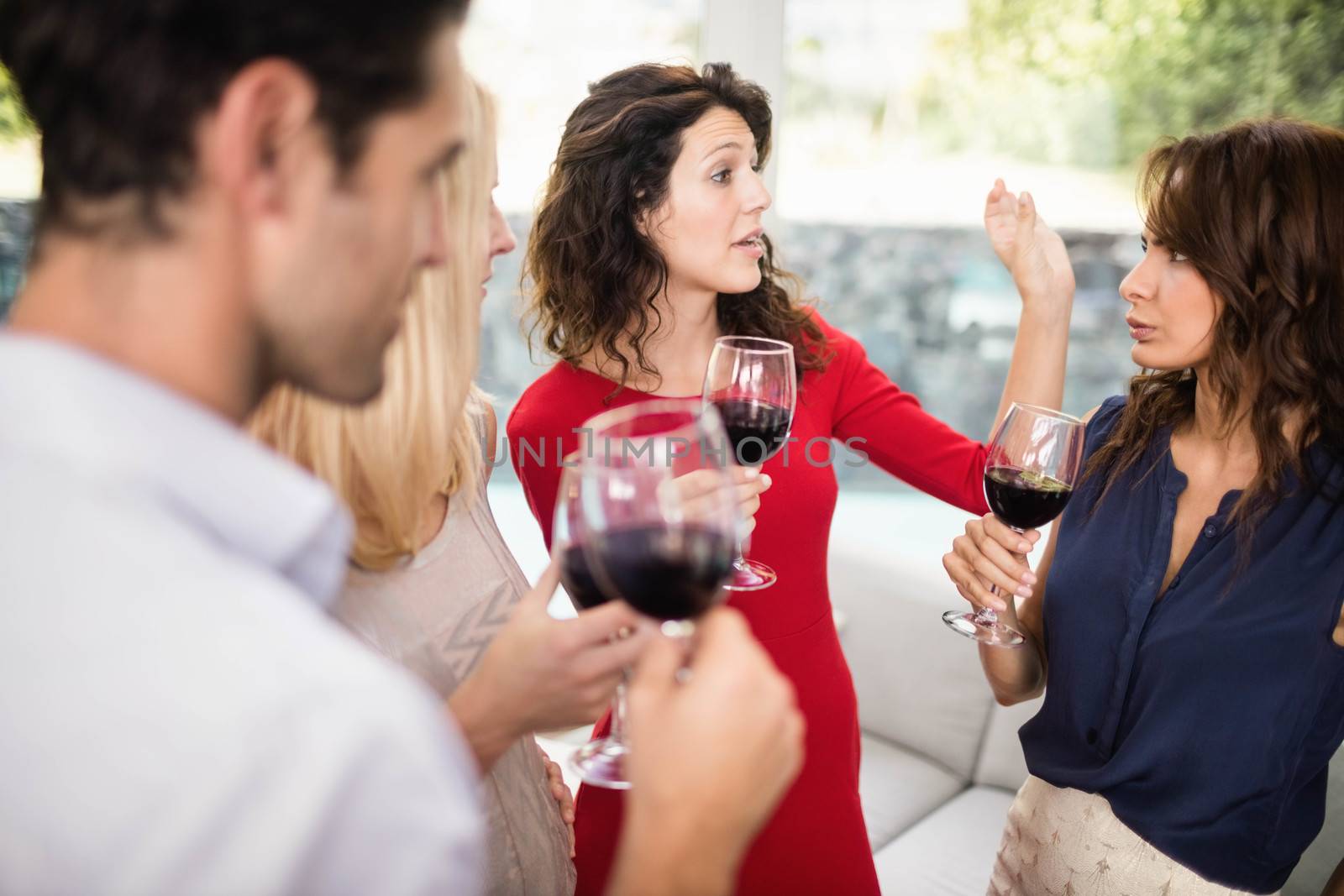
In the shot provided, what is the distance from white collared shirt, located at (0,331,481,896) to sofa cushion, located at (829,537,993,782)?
2586 mm

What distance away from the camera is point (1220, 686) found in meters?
1.50

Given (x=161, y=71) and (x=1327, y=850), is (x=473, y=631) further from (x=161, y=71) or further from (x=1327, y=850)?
(x=1327, y=850)

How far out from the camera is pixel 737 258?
207 cm

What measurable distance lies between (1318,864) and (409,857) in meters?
2.38

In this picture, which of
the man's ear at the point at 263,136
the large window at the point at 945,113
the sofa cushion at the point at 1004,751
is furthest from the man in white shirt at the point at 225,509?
the large window at the point at 945,113

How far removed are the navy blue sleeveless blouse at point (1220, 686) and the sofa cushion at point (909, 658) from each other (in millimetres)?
1380

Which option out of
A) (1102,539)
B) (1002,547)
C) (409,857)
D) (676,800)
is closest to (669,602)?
(676,800)

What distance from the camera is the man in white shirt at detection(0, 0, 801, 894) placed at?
22.8 inches

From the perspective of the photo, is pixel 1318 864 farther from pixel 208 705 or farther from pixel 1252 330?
pixel 208 705

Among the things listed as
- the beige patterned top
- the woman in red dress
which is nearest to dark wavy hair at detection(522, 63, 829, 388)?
the woman in red dress

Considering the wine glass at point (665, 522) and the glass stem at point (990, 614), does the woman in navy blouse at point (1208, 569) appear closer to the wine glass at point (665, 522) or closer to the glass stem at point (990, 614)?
the glass stem at point (990, 614)

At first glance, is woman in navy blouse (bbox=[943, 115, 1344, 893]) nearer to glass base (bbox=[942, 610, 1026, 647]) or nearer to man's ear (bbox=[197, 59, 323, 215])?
glass base (bbox=[942, 610, 1026, 647])

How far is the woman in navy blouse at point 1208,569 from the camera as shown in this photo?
1.49 meters

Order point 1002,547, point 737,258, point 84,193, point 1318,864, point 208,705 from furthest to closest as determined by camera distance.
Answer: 1. point 1318,864
2. point 737,258
3. point 1002,547
4. point 84,193
5. point 208,705
